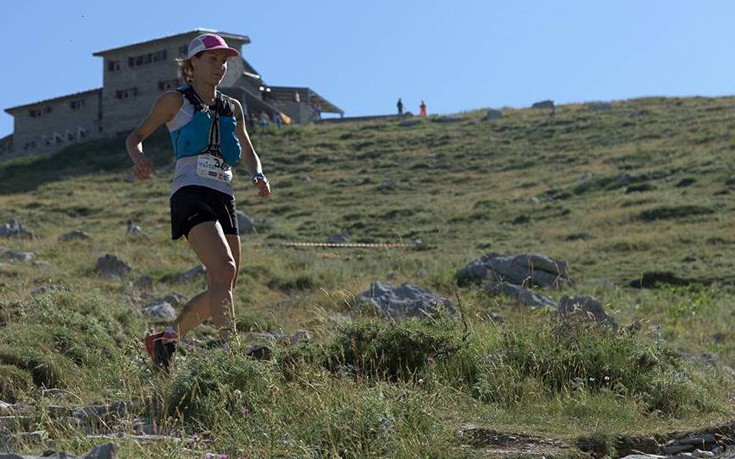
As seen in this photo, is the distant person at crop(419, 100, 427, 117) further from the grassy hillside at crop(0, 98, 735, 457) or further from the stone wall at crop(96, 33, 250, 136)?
the grassy hillside at crop(0, 98, 735, 457)

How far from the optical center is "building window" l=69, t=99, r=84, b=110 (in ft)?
242

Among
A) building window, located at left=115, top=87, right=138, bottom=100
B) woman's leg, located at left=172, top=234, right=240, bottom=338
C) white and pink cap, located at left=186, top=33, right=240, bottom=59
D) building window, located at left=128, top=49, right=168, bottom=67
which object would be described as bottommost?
woman's leg, located at left=172, top=234, right=240, bottom=338

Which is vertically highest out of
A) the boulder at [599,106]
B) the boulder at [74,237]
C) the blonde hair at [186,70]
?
the boulder at [599,106]

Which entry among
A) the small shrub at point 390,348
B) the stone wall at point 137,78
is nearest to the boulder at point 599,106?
the stone wall at point 137,78

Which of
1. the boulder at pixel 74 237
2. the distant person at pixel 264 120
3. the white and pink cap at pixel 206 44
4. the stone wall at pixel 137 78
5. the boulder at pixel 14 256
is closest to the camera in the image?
the white and pink cap at pixel 206 44

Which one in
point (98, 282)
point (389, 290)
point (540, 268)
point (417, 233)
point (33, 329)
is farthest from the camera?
point (417, 233)

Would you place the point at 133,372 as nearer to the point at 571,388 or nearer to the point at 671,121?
the point at 571,388

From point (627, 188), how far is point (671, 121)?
72.9 ft

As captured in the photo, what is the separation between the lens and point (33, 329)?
8.24 meters

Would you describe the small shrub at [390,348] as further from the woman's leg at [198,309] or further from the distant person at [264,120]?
the distant person at [264,120]

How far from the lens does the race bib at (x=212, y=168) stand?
7.13m

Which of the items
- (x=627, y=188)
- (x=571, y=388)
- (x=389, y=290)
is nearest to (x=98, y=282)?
(x=389, y=290)

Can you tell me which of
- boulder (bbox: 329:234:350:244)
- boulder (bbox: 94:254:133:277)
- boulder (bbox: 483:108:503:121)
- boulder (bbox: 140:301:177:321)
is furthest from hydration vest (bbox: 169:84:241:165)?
boulder (bbox: 483:108:503:121)

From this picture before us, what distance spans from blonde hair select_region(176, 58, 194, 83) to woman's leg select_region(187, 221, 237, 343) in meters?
0.89
